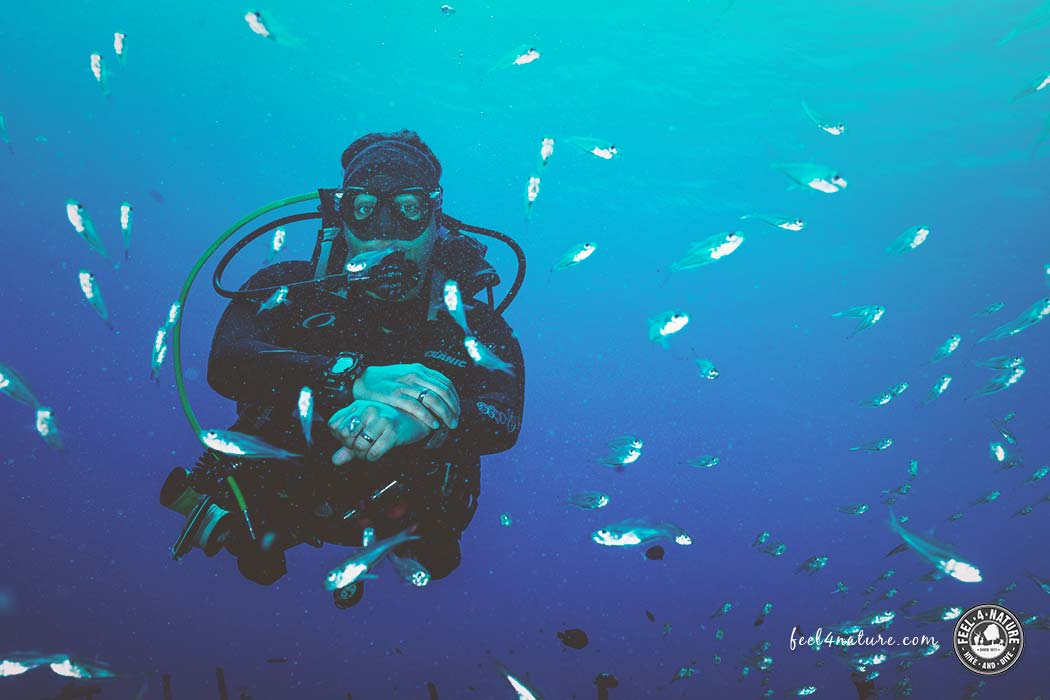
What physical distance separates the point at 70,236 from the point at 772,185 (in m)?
42.1

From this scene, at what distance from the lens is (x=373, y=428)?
209 cm

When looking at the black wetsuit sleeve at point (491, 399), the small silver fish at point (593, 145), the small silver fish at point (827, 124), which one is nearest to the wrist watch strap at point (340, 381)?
the black wetsuit sleeve at point (491, 399)

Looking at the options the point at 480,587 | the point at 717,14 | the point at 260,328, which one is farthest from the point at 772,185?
the point at 480,587

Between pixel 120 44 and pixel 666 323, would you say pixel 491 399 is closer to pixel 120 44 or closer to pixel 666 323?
pixel 666 323

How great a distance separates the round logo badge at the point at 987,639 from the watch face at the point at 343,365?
28.0 feet

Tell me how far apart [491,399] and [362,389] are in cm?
107

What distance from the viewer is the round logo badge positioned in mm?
6652

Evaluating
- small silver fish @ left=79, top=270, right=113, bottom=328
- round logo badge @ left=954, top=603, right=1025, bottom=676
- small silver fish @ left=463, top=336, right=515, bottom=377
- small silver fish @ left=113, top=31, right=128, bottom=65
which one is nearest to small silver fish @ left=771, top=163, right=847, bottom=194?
small silver fish @ left=463, top=336, right=515, bottom=377

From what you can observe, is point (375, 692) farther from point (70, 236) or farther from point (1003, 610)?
point (70, 236)

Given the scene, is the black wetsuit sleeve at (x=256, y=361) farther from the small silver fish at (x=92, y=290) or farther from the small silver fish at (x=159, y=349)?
the small silver fish at (x=92, y=290)

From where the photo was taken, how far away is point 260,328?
10.8ft

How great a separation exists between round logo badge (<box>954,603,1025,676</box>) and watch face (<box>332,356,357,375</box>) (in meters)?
8.52

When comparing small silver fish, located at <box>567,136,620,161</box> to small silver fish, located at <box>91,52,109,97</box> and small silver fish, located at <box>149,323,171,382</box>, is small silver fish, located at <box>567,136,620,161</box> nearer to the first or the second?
small silver fish, located at <box>149,323,171,382</box>

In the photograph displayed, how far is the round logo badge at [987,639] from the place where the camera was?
665cm
